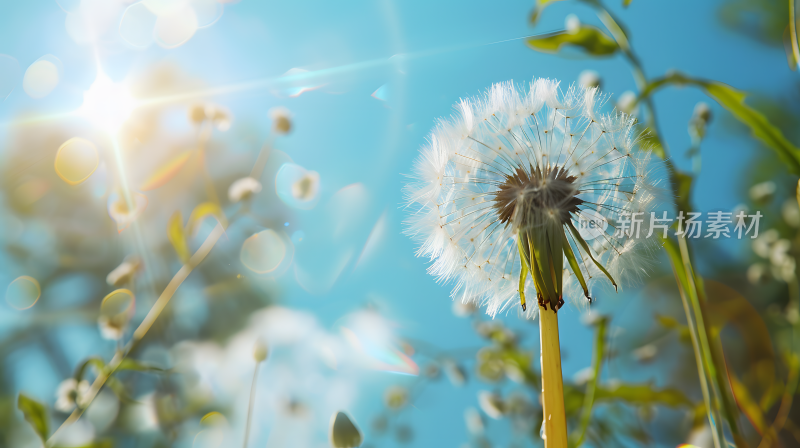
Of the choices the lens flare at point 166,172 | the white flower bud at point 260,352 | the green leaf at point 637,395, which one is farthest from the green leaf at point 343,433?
the lens flare at point 166,172

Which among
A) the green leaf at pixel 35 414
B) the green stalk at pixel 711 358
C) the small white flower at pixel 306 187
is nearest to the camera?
the green stalk at pixel 711 358

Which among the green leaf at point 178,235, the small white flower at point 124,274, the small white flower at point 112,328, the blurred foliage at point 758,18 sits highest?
the blurred foliage at point 758,18

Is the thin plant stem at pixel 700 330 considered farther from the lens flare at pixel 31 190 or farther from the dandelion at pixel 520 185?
the lens flare at pixel 31 190

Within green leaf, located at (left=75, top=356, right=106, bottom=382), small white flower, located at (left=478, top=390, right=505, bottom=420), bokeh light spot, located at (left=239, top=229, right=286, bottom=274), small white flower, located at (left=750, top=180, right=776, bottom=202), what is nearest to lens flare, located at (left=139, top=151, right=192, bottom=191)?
bokeh light spot, located at (left=239, top=229, right=286, bottom=274)

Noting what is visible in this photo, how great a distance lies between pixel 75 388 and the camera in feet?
1.79

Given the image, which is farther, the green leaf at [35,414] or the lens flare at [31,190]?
the lens flare at [31,190]

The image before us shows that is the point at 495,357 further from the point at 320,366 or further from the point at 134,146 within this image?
the point at 134,146

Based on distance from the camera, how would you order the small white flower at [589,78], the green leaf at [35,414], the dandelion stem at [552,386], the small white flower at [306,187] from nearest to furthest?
the dandelion stem at [552,386] < the green leaf at [35,414] < the small white flower at [589,78] < the small white flower at [306,187]

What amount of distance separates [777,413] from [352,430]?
0.56 metres

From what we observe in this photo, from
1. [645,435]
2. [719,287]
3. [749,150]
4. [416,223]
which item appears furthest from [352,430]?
[749,150]

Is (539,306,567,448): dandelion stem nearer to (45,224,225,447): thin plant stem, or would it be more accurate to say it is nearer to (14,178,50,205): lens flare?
(45,224,225,447): thin plant stem

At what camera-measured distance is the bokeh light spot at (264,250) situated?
81cm

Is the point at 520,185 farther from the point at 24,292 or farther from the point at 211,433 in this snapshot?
the point at 24,292

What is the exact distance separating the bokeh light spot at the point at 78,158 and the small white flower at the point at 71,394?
1.39 feet
